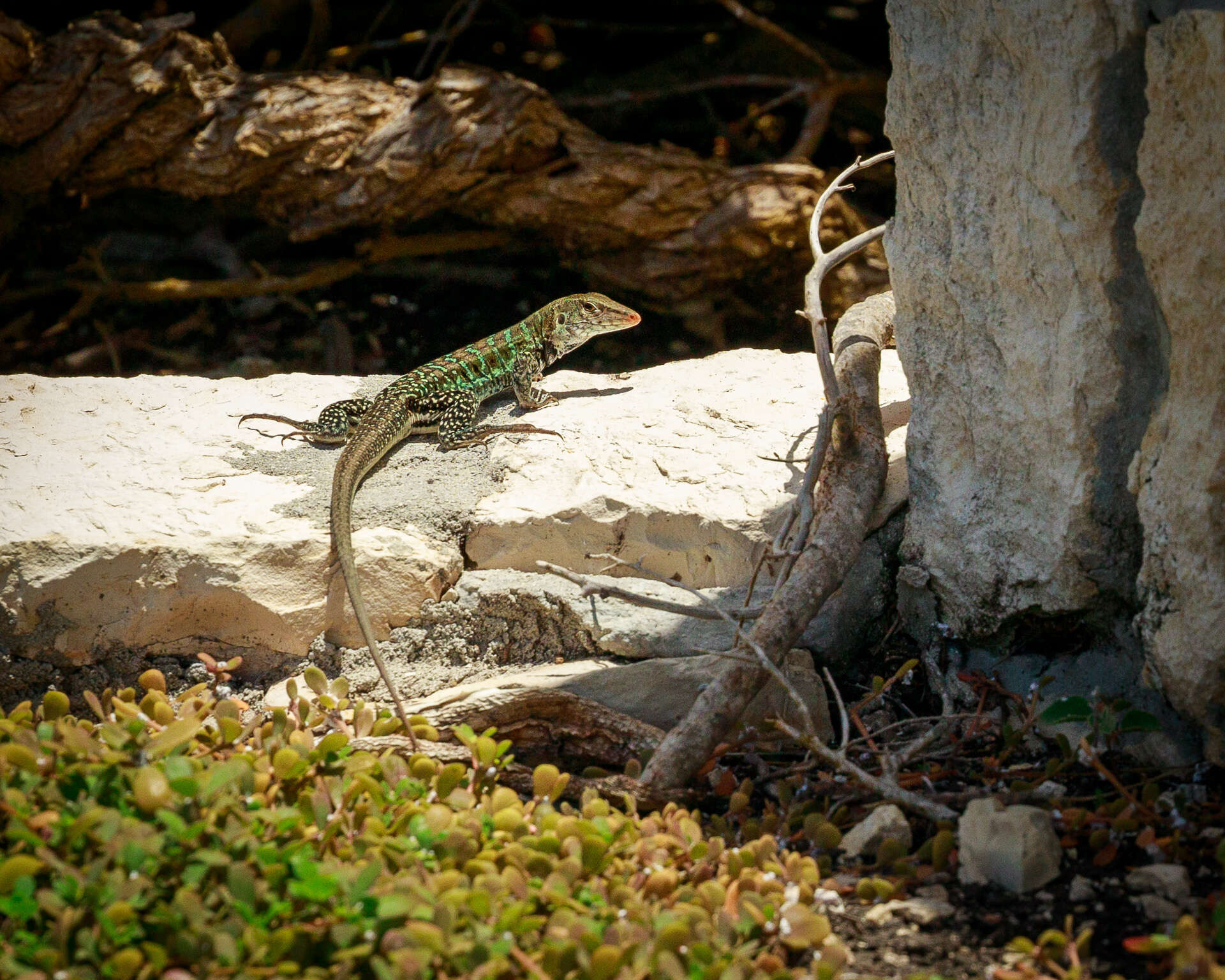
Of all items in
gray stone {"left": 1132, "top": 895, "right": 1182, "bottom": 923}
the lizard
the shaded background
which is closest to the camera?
gray stone {"left": 1132, "top": 895, "right": 1182, "bottom": 923}

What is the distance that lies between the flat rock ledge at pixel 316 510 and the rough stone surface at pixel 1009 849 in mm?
1177

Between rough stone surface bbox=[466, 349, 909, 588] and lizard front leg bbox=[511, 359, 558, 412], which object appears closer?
rough stone surface bbox=[466, 349, 909, 588]

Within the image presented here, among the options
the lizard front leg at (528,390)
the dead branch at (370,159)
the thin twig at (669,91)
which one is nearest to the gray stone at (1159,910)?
the lizard front leg at (528,390)

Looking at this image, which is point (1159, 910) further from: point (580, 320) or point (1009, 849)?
point (580, 320)

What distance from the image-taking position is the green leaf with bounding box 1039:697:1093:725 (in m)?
2.80

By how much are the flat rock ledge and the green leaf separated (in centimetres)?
108

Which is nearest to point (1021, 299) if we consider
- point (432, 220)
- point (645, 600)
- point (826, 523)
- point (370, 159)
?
point (826, 523)

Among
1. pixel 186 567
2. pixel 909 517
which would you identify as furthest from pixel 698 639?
pixel 186 567

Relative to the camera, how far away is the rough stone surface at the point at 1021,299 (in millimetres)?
2775

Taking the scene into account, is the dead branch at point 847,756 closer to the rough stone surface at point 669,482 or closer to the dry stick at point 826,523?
the dry stick at point 826,523

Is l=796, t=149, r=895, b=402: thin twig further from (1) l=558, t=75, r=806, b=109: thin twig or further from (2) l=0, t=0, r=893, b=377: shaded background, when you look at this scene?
(1) l=558, t=75, r=806, b=109: thin twig

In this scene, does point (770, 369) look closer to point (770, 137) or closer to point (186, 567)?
point (186, 567)

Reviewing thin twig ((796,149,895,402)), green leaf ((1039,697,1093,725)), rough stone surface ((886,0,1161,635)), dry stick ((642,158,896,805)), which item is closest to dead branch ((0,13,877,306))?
dry stick ((642,158,896,805))

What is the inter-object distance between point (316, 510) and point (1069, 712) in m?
2.53
